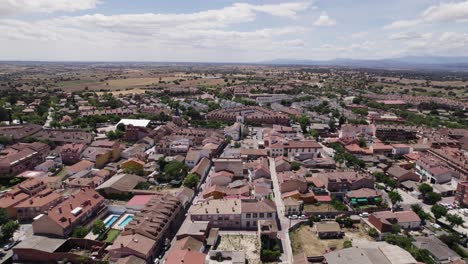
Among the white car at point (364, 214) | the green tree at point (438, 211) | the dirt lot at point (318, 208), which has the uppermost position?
the green tree at point (438, 211)

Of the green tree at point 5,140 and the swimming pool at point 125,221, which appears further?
the green tree at point 5,140

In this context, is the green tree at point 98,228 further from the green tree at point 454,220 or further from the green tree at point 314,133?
the green tree at point 314,133

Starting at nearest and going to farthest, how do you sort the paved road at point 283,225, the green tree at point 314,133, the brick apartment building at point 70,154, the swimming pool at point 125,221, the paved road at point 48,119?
the paved road at point 283,225
the swimming pool at point 125,221
the brick apartment building at point 70,154
the green tree at point 314,133
the paved road at point 48,119

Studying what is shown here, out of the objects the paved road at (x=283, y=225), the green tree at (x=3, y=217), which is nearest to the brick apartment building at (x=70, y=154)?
the green tree at (x=3, y=217)

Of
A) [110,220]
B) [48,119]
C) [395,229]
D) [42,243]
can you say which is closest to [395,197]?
[395,229]

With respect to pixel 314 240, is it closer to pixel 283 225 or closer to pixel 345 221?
pixel 283 225

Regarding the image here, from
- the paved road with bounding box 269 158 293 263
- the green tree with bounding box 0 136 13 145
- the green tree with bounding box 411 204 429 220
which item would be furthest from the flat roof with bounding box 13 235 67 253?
the green tree with bounding box 411 204 429 220
